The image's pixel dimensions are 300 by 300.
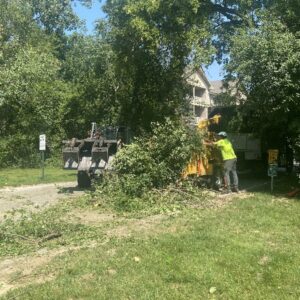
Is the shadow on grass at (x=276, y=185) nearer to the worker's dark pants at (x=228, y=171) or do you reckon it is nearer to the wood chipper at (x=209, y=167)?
the worker's dark pants at (x=228, y=171)

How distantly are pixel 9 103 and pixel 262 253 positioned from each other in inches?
861

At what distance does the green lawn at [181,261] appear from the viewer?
5902 millimetres

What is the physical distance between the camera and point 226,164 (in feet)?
45.9

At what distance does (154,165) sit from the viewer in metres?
12.8

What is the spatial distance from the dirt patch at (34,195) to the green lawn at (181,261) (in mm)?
2524

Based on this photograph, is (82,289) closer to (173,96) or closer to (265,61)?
(265,61)

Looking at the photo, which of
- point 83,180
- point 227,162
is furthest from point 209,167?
point 83,180

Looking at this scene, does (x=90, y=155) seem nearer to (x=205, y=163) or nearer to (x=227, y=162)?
(x=205, y=163)

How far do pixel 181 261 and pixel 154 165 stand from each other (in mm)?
5952

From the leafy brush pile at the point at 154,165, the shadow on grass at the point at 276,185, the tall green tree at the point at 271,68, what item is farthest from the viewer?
the shadow on grass at the point at 276,185

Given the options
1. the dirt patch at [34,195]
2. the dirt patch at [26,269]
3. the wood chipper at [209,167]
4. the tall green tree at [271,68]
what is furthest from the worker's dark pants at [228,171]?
the dirt patch at [26,269]

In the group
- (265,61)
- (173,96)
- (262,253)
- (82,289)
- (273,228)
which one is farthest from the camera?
(173,96)

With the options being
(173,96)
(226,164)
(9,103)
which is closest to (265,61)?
(226,164)

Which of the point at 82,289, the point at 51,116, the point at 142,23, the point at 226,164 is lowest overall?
the point at 82,289
